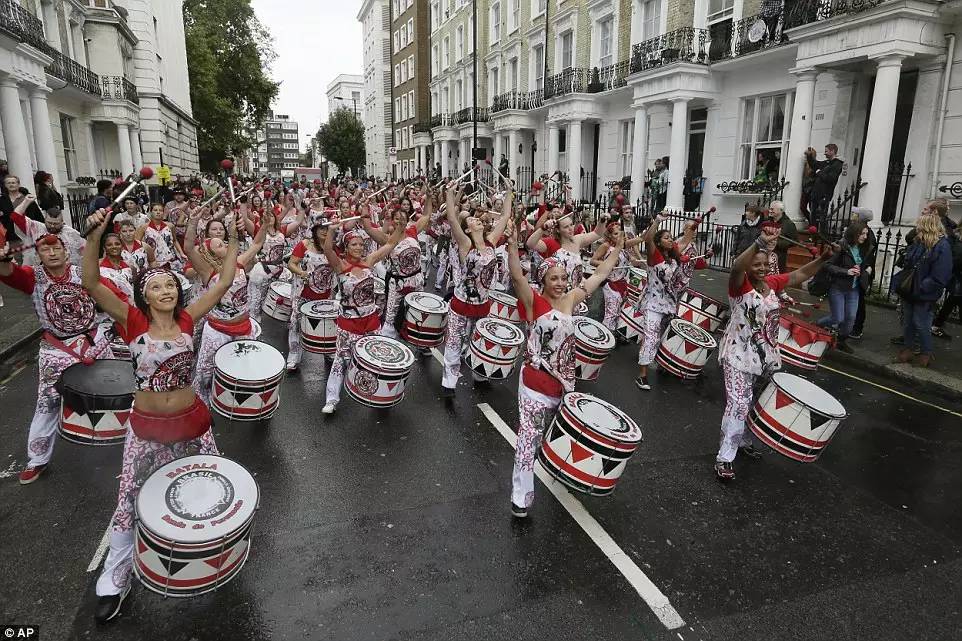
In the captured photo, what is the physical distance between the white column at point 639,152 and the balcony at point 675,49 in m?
1.43

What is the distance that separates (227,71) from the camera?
159ft

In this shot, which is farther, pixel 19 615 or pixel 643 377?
pixel 643 377

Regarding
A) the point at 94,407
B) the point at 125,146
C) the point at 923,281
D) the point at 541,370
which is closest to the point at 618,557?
the point at 541,370

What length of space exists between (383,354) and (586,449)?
2.72m

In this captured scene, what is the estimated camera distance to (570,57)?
87.0 ft

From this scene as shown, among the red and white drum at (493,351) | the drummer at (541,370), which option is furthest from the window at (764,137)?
the drummer at (541,370)

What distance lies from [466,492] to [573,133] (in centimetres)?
2194

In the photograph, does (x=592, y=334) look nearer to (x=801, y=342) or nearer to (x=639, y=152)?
(x=801, y=342)

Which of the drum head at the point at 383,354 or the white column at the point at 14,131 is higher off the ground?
the white column at the point at 14,131

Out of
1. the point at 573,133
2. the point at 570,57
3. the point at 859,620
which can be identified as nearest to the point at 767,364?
the point at 859,620

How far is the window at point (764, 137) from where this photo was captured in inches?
650

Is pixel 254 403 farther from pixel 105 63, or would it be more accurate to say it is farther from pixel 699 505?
pixel 105 63

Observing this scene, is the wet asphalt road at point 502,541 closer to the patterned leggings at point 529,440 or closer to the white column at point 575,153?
the patterned leggings at point 529,440

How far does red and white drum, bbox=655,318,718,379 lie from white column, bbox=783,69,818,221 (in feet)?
30.0
